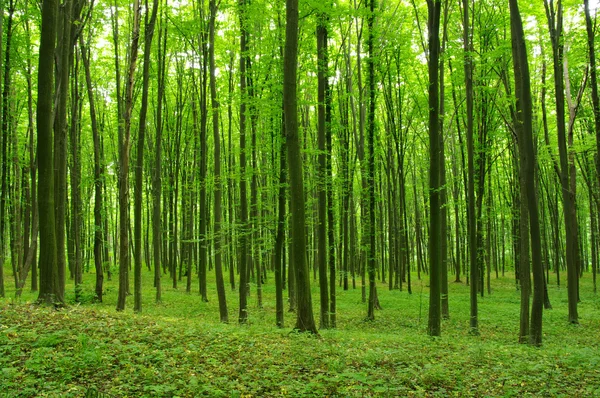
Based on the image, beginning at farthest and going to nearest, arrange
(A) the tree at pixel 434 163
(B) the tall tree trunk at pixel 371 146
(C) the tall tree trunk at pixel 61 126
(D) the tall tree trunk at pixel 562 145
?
(B) the tall tree trunk at pixel 371 146
(D) the tall tree trunk at pixel 562 145
(C) the tall tree trunk at pixel 61 126
(A) the tree at pixel 434 163

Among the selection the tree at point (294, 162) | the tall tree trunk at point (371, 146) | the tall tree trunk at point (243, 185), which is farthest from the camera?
the tall tree trunk at point (371, 146)

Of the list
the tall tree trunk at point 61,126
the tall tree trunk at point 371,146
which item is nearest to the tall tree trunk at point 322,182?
the tall tree trunk at point 371,146

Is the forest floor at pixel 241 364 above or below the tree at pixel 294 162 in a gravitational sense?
below

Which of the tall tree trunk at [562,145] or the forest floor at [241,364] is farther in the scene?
the tall tree trunk at [562,145]

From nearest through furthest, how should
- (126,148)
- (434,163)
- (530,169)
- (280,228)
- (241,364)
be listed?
(241,364) < (530,169) < (434,163) < (280,228) < (126,148)

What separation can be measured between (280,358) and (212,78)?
9.56 metres

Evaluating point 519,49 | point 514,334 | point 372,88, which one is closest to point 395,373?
point 519,49

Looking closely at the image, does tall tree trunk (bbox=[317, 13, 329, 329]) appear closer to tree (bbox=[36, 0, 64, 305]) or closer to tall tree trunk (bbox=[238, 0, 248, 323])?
tall tree trunk (bbox=[238, 0, 248, 323])

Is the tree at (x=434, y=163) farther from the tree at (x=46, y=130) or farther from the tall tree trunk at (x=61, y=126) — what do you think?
the tall tree trunk at (x=61, y=126)

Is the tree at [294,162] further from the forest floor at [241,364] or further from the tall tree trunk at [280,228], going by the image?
the tall tree trunk at [280,228]

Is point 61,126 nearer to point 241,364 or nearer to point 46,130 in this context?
point 46,130

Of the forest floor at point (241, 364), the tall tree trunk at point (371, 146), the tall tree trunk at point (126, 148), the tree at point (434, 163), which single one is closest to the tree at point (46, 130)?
the forest floor at point (241, 364)

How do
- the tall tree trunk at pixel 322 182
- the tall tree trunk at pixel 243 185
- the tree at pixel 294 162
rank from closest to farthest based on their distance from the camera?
the tree at pixel 294 162
the tall tree trunk at pixel 322 182
the tall tree trunk at pixel 243 185

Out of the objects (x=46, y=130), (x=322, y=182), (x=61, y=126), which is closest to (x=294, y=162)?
(x=322, y=182)
